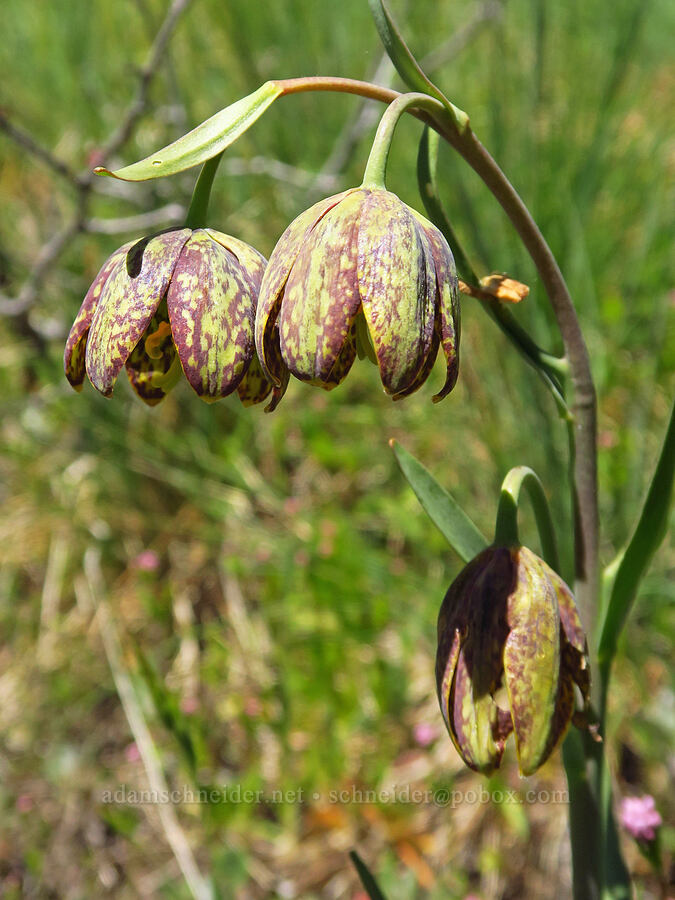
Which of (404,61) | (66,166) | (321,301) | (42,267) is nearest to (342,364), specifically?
(321,301)

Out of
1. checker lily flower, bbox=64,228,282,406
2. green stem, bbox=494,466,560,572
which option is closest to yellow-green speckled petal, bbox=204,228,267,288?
checker lily flower, bbox=64,228,282,406

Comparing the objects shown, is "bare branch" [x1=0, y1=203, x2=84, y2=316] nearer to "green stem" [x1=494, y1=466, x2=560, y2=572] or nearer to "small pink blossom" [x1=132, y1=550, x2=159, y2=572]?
"small pink blossom" [x1=132, y1=550, x2=159, y2=572]

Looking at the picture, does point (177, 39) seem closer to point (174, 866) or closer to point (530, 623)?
point (174, 866)

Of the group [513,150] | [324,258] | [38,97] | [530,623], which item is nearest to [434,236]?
[324,258]

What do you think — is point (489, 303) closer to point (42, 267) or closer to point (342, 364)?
point (342, 364)

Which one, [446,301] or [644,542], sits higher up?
[446,301]

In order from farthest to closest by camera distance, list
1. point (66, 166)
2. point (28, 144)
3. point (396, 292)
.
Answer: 1. point (66, 166)
2. point (28, 144)
3. point (396, 292)
